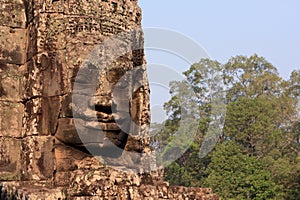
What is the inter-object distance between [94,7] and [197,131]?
22472mm

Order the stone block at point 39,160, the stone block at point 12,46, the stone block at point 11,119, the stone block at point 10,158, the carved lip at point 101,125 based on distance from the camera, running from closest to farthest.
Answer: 1. the carved lip at point 101,125
2. the stone block at point 39,160
3. the stone block at point 10,158
4. the stone block at point 11,119
5. the stone block at point 12,46

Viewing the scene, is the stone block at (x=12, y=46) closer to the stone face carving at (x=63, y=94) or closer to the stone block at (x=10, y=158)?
the stone face carving at (x=63, y=94)

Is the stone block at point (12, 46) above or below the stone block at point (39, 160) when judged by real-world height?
above

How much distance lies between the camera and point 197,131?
27.7 metres

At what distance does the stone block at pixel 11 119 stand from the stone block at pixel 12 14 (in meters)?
0.83

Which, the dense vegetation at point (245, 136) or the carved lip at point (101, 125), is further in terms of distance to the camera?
the dense vegetation at point (245, 136)

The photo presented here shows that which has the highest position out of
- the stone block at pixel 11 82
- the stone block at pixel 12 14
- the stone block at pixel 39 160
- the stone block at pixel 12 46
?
the stone block at pixel 12 14

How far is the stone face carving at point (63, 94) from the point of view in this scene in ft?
17.1

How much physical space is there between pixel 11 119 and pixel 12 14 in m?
1.09

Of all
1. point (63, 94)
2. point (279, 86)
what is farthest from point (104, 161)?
point (279, 86)

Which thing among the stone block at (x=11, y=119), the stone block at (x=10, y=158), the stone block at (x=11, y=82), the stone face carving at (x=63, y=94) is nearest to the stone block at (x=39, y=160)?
the stone face carving at (x=63, y=94)

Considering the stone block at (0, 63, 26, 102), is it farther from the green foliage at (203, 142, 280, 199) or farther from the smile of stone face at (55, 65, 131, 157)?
the green foliage at (203, 142, 280, 199)

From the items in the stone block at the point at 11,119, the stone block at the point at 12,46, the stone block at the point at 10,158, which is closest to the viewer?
the stone block at the point at 10,158

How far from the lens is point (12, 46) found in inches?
228
